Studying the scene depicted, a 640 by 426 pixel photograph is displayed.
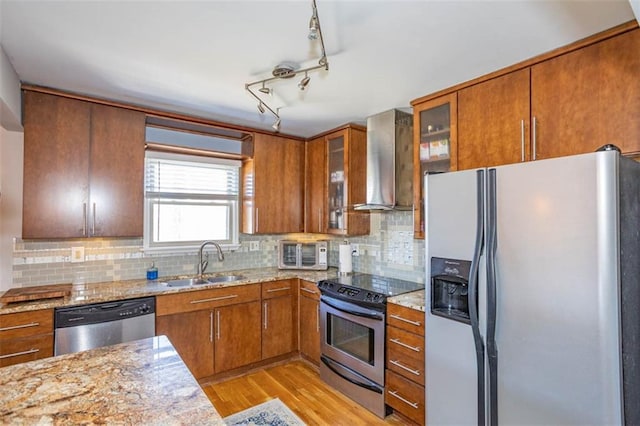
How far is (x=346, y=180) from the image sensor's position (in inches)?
135

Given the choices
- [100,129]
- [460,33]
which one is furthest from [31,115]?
[460,33]

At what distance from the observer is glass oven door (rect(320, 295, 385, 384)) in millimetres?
2508

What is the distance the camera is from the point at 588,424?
4.51 ft

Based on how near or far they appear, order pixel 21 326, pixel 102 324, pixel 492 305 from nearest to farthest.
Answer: pixel 492 305, pixel 21 326, pixel 102 324

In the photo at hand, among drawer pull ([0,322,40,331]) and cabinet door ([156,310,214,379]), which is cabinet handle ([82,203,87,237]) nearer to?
drawer pull ([0,322,40,331])

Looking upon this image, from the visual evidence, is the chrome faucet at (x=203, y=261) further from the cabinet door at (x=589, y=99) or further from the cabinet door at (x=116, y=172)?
the cabinet door at (x=589, y=99)

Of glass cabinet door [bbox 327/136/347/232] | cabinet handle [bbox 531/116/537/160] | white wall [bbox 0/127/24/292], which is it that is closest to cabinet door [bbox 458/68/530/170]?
cabinet handle [bbox 531/116/537/160]

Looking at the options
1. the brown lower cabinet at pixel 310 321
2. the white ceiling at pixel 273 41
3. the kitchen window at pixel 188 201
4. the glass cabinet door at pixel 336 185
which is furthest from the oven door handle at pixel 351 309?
the white ceiling at pixel 273 41

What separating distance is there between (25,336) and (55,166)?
121cm

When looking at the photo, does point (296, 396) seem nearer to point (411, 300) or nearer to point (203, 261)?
point (411, 300)

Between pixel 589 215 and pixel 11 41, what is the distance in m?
2.97

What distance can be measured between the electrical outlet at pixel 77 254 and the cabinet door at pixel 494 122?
10.2ft

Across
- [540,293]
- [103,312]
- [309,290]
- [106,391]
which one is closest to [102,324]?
[103,312]

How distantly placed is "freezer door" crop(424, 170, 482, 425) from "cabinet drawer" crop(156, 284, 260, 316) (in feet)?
5.63
